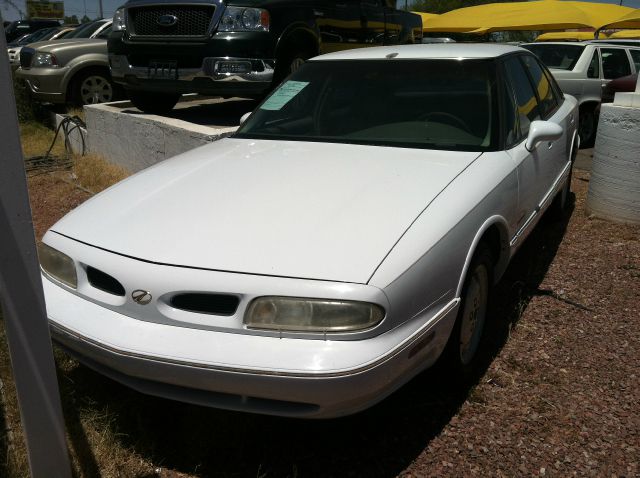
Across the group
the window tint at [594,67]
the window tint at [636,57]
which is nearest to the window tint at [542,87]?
the window tint at [594,67]

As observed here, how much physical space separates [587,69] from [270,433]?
8.48m

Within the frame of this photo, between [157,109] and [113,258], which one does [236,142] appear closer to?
[113,258]

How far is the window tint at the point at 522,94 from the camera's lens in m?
3.70

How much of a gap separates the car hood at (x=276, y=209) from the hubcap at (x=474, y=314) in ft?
1.51

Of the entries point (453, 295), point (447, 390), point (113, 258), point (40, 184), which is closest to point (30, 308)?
point (113, 258)

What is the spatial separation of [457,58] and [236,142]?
1.39 meters

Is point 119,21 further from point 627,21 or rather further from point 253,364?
point 627,21

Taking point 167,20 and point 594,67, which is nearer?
point 167,20

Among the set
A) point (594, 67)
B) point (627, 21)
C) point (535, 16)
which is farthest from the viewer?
point (627, 21)

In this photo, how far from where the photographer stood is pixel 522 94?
155 inches

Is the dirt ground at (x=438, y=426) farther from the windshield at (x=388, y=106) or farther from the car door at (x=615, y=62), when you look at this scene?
the car door at (x=615, y=62)

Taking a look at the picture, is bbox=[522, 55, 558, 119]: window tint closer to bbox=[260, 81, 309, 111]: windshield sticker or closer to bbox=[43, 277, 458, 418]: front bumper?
bbox=[260, 81, 309, 111]: windshield sticker

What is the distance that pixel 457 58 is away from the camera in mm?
3654

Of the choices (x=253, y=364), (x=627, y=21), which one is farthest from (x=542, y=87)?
(x=627, y=21)
